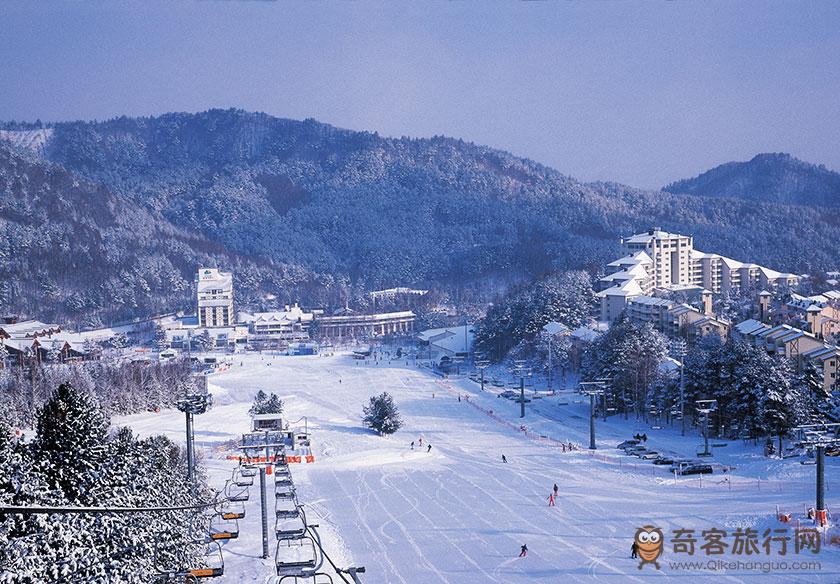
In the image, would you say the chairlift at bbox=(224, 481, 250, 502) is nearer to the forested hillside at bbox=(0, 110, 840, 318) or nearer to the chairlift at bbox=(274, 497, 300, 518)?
the chairlift at bbox=(274, 497, 300, 518)

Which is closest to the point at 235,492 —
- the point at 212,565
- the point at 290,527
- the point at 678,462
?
the point at 290,527

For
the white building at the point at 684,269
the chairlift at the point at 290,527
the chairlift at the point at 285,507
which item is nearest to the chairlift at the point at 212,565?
the chairlift at the point at 290,527

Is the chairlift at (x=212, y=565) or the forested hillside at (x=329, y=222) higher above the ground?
the forested hillside at (x=329, y=222)

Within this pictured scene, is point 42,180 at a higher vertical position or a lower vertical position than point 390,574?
higher

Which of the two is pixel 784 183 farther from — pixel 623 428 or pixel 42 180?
pixel 623 428

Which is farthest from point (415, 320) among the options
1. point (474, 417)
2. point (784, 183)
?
point (784, 183)

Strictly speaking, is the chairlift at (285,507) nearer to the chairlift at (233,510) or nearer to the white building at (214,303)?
the chairlift at (233,510)
